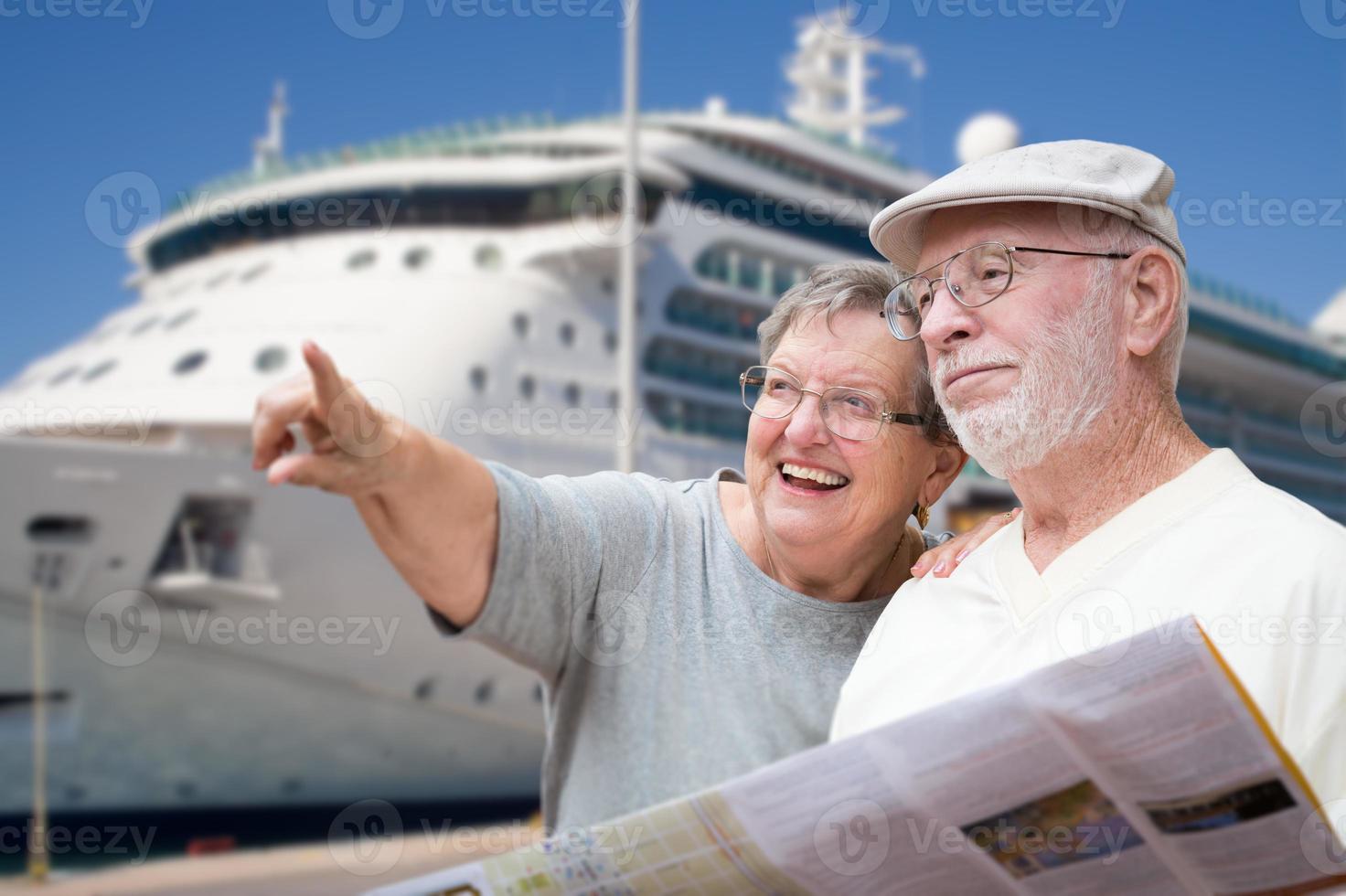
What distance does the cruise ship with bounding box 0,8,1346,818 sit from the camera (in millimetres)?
11891

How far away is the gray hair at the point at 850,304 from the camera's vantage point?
2.18 metres

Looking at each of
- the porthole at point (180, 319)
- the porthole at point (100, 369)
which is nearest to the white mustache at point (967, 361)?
the porthole at point (100, 369)

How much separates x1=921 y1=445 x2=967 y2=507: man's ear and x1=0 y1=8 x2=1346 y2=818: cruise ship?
9.48 meters

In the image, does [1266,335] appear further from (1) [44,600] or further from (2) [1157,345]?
(2) [1157,345]

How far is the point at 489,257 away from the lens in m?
15.2

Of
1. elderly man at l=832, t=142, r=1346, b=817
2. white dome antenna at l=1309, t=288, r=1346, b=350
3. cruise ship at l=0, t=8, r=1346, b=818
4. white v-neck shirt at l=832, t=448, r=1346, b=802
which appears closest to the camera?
white v-neck shirt at l=832, t=448, r=1346, b=802

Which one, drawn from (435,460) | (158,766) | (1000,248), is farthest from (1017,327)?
(158,766)

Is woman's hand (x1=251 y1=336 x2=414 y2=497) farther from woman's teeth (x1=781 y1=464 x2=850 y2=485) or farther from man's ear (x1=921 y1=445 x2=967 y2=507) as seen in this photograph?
man's ear (x1=921 y1=445 x2=967 y2=507)

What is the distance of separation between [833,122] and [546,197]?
12.2 meters

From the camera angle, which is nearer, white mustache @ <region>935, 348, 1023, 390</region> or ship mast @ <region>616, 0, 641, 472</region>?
white mustache @ <region>935, 348, 1023, 390</region>

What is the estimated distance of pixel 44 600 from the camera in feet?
37.8

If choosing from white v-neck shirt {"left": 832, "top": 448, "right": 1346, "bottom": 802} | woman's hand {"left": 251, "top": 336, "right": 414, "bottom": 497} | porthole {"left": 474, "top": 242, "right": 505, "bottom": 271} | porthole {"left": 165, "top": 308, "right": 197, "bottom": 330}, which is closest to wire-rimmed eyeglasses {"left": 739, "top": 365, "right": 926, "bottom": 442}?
white v-neck shirt {"left": 832, "top": 448, "right": 1346, "bottom": 802}

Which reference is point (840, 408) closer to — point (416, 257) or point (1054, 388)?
point (1054, 388)

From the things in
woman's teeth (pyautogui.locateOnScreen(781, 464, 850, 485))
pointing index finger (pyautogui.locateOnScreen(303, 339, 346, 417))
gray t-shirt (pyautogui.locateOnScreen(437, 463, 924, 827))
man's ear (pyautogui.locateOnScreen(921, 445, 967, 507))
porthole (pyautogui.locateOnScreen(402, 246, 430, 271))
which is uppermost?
pointing index finger (pyautogui.locateOnScreen(303, 339, 346, 417))
